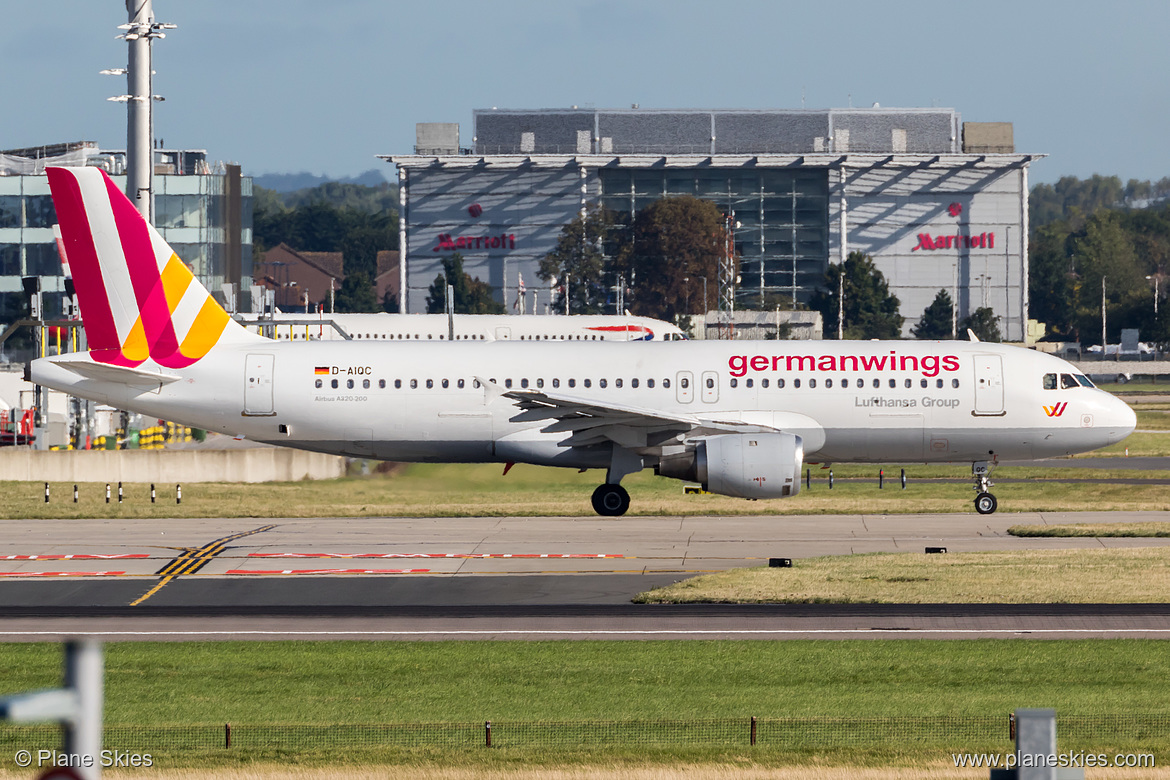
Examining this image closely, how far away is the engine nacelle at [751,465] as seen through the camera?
105ft

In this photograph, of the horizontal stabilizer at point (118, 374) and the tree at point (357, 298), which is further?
the tree at point (357, 298)

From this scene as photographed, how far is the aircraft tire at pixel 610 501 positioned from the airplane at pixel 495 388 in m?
0.07

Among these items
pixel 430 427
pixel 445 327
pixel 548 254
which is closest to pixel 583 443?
pixel 430 427

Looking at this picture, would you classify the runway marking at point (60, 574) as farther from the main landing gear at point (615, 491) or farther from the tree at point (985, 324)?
the tree at point (985, 324)

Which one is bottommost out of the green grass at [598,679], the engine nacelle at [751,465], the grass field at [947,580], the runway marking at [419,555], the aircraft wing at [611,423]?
the green grass at [598,679]

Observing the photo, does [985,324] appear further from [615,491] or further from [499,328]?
[615,491]

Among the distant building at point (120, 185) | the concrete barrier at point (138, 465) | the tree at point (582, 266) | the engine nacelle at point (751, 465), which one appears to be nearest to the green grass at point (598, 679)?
the engine nacelle at point (751, 465)

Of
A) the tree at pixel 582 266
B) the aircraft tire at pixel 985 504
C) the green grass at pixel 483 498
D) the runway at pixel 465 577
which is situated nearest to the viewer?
the runway at pixel 465 577

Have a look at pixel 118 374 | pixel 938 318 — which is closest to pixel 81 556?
pixel 118 374

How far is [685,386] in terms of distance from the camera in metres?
34.9

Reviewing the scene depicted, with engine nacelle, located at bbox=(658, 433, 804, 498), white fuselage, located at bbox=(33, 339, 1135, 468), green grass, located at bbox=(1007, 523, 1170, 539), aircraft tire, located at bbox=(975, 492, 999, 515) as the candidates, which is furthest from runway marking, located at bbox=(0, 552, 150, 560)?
aircraft tire, located at bbox=(975, 492, 999, 515)

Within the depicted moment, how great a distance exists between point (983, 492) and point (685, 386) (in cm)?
854

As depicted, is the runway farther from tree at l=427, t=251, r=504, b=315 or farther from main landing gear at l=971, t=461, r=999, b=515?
tree at l=427, t=251, r=504, b=315

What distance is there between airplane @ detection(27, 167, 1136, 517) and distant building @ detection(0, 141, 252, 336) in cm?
6536
